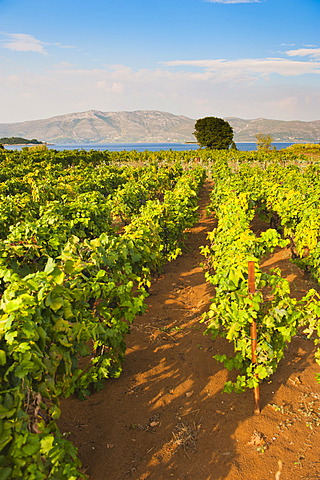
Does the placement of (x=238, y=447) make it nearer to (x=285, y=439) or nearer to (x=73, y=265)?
(x=285, y=439)

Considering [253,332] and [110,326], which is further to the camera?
[110,326]

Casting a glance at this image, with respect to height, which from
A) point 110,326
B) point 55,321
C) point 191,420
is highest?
point 55,321

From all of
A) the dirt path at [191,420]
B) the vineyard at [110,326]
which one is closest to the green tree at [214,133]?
the vineyard at [110,326]

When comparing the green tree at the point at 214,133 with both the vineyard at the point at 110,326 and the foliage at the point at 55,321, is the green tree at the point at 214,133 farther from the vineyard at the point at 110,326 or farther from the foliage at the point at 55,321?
the foliage at the point at 55,321

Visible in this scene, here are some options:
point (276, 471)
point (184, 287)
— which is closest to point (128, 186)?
point (184, 287)

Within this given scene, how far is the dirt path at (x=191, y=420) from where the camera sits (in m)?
3.41

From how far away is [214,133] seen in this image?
6575 cm

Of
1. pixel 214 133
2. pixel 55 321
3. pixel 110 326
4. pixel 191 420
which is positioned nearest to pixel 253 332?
pixel 191 420

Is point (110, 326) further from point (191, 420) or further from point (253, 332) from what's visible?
point (253, 332)

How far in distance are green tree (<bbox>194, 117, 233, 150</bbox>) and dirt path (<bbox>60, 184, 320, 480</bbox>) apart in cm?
6380

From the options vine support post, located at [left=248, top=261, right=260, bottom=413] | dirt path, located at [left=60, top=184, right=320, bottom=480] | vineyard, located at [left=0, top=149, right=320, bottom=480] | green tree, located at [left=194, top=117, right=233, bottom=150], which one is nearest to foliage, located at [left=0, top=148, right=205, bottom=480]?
vineyard, located at [left=0, top=149, right=320, bottom=480]

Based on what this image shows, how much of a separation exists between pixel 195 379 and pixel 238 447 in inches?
46.7

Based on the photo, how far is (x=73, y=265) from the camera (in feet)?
12.2

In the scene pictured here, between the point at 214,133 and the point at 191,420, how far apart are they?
6708 cm
